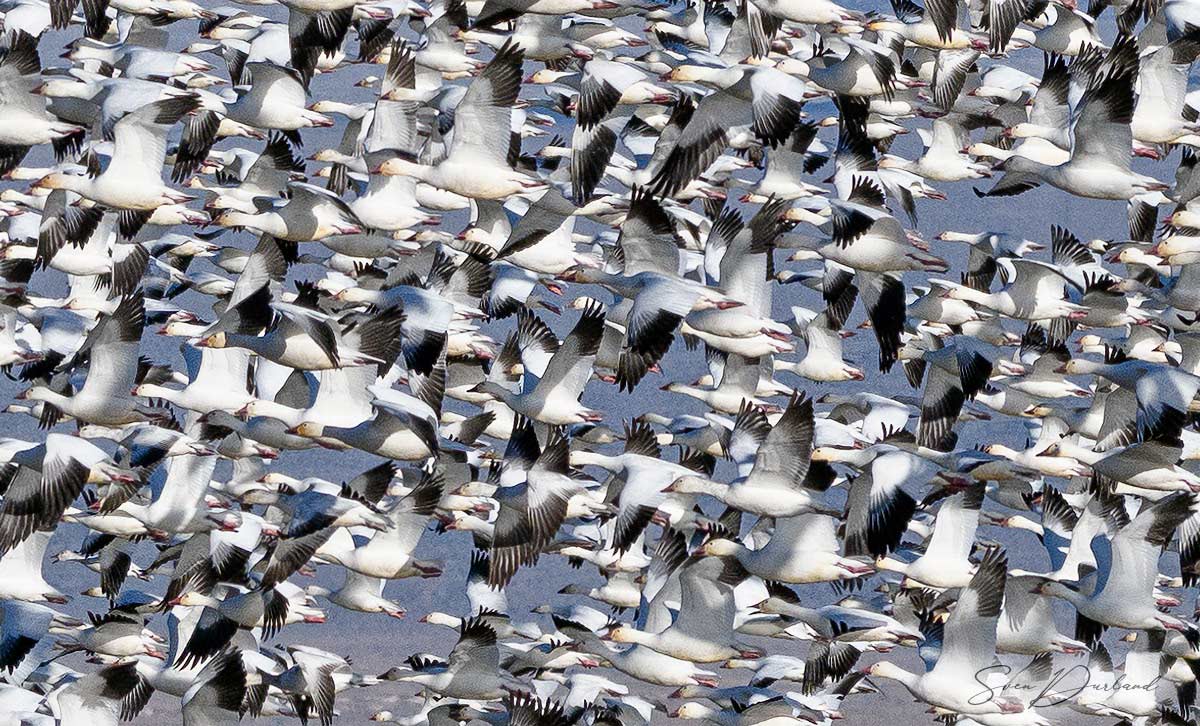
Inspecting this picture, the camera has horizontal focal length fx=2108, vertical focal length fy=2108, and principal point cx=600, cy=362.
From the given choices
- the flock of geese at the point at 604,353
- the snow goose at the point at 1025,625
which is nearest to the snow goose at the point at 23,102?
the flock of geese at the point at 604,353

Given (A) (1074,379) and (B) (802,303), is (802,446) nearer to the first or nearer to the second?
(A) (1074,379)

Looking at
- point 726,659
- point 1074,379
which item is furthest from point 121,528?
point 1074,379

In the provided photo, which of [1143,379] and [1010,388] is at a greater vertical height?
[1143,379]

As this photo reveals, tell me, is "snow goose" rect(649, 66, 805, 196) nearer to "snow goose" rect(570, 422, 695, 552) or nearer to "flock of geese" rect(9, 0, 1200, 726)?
"flock of geese" rect(9, 0, 1200, 726)

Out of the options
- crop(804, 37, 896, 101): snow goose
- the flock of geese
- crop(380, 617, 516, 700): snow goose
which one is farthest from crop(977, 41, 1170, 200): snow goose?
crop(380, 617, 516, 700): snow goose

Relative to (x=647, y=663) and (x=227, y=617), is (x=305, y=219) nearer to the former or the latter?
(x=227, y=617)

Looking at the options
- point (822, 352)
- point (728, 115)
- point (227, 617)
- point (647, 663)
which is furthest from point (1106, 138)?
point (227, 617)

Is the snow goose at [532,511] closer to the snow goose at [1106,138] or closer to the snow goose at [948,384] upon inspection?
the snow goose at [948,384]
